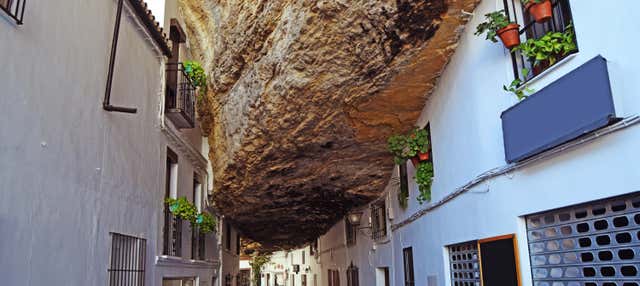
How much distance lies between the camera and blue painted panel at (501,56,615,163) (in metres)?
3.69

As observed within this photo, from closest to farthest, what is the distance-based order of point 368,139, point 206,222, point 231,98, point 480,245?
point 480,245 → point 368,139 → point 231,98 → point 206,222

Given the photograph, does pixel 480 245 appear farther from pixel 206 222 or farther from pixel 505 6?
pixel 206 222

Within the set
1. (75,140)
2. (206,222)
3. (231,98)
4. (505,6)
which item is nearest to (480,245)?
(505,6)

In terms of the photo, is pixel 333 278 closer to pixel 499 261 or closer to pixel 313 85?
pixel 313 85

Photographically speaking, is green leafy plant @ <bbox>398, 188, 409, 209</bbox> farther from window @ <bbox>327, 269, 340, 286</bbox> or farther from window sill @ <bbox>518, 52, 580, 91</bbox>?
window @ <bbox>327, 269, 340, 286</bbox>

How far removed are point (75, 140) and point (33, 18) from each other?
4.53 ft

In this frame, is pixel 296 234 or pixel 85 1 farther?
pixel 296 234

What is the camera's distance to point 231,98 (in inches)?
400

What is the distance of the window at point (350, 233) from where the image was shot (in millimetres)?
15953

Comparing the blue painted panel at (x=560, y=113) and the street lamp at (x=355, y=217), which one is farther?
the street lamp at (x=355, y=217)

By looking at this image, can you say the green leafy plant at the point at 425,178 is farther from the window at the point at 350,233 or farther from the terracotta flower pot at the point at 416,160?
the window at the point at 350,233

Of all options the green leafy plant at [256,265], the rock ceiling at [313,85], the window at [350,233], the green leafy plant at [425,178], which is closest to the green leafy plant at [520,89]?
the rock ceiling at [313,85]

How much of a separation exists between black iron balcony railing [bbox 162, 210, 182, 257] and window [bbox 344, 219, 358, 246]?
681 cm

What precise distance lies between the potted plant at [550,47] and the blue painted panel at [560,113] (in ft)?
0.98
